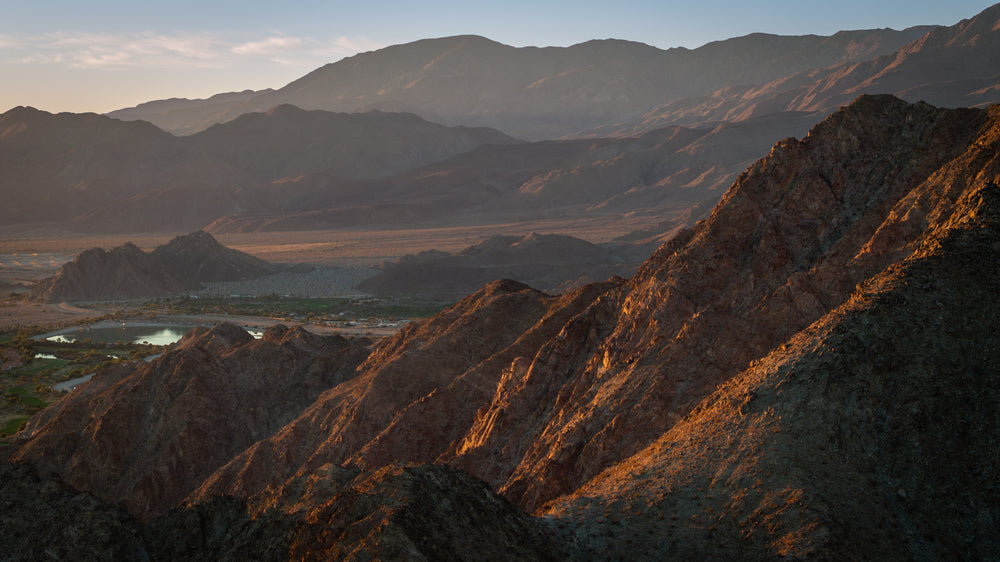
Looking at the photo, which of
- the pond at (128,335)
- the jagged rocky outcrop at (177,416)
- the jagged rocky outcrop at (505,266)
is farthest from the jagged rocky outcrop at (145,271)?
Result: the jagged rocky outcrop at (177,416)

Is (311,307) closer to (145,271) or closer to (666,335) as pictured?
(145,271)

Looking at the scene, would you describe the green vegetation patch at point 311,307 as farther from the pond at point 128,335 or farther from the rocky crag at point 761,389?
the rocky crag at point 761,389

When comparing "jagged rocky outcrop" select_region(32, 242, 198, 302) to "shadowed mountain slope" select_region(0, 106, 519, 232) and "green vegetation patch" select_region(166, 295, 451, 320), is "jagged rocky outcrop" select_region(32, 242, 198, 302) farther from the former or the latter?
"shadowed mountain slope" select_region(0, 106, 519, 232)

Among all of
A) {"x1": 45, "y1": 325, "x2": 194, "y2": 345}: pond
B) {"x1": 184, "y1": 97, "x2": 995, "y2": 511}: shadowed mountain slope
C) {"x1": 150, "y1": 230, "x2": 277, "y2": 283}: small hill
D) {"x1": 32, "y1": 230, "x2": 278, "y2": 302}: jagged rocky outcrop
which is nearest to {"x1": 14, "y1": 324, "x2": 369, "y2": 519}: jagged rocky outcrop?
{"x1": 184, "y1": 97, "x2": 995, "y2": 511}: shadowed mountain slope

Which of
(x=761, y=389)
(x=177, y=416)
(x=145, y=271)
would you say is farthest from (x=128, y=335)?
(x=761, y=389)

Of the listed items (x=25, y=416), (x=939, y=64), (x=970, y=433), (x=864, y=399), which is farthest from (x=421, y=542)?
(x=939, y=64)
